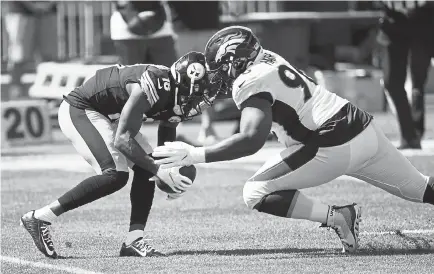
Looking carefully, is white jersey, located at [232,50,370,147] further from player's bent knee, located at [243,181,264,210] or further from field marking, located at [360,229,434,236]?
field marking, located at [360,229,434,236]

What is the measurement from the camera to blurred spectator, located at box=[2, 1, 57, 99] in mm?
16859

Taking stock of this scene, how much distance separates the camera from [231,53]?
6543mm

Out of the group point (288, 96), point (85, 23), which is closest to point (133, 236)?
point (288, 96)

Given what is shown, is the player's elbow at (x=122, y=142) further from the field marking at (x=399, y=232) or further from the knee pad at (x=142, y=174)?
the field marking at (x=399, y=232)

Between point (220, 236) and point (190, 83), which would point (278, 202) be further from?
point (220, 236)

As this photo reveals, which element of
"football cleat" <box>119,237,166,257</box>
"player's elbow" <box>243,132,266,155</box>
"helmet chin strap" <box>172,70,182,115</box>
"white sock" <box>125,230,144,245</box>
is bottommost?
"football cleat" <box>119,237,166,257</box>

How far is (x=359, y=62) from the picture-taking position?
22.1 m

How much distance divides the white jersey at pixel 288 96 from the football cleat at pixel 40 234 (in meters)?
1.38

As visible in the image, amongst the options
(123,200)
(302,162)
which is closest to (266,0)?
(123,200)

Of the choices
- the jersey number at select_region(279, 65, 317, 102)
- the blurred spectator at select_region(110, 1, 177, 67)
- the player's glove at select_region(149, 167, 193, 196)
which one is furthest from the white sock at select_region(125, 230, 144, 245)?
the blurred spectator at select_region(110, 1, 177, 67)

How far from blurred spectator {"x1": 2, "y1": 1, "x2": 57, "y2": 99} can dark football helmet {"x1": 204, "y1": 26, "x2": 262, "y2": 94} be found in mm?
10547

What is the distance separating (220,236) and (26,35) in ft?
33.7

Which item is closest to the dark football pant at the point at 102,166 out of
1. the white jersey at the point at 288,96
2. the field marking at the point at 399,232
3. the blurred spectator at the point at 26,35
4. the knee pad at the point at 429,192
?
the white jersey at the point at 288,96

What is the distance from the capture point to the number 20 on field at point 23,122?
14383mm
